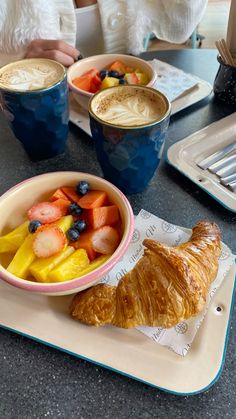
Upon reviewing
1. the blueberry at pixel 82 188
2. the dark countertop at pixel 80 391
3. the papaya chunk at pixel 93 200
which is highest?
the blueberry at pixel 82 188

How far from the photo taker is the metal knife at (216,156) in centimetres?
74

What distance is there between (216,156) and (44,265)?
0.45 meters

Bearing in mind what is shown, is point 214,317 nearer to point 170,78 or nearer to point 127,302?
point 127,302

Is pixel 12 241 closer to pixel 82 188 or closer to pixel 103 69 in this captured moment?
pixel 82 188

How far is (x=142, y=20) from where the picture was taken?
128 centimetres

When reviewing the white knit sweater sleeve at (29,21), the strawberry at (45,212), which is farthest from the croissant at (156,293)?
the white knit sweater sleeve at (29,21)

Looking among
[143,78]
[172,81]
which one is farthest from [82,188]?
[172,81]

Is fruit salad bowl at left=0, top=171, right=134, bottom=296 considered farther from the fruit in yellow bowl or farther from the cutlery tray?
the fruit in yellow bowl

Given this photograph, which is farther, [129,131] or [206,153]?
[206,153]

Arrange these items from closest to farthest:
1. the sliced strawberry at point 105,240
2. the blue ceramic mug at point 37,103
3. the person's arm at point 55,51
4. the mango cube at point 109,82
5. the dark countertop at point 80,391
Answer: the dark countertop at point 80,391 → the sliced strawberry at point 105,240 → the blue ceramic mug at point 37,103 → the mango cube at point 109,82 → the person's arm at point 55,51

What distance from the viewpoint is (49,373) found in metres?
0.47

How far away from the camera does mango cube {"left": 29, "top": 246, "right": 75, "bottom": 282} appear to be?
1.61 feet

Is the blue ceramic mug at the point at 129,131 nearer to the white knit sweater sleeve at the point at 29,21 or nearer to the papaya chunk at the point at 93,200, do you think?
the papaya chunk at the point at 93,200

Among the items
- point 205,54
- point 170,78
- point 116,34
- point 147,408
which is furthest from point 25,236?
point 116,34
